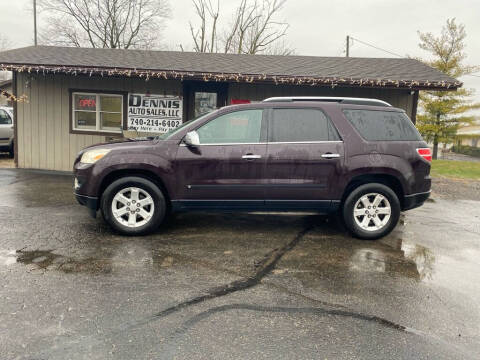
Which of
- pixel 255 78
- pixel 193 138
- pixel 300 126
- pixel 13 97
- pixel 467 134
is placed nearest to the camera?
pixel 193 138

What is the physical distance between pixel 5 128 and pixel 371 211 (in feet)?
40.7

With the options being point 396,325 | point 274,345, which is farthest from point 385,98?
point 274,345

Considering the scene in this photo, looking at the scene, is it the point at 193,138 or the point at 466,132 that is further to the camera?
the point at 466,132

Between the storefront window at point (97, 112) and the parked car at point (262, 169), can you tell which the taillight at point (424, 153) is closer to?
the parked car at point (262, 169)

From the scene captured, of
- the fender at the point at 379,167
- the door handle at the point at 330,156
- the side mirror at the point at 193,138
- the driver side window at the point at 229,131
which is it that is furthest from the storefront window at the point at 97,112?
the fender at the point at 379,167

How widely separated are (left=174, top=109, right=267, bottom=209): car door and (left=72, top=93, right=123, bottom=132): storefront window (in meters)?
6.50

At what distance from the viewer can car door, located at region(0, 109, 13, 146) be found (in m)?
12.8

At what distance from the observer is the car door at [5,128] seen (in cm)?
1283

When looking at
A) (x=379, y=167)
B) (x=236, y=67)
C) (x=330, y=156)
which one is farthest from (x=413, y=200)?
(x=236, y=67)

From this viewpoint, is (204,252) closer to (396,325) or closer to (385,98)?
(396,325)

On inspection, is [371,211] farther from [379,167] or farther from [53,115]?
[53,115]

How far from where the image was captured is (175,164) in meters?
5.12

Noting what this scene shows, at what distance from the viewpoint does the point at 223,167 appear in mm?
5129

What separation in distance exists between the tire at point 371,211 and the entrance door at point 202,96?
627cm
